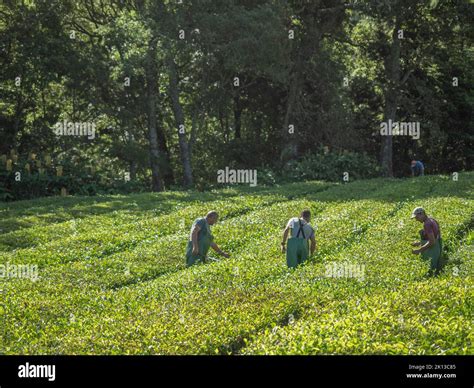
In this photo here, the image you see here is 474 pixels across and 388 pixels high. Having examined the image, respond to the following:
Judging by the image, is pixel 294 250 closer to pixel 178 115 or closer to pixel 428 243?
pixel 428 243

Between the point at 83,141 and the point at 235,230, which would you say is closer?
the point at 235,230

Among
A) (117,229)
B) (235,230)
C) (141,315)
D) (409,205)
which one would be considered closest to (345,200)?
(409,205)

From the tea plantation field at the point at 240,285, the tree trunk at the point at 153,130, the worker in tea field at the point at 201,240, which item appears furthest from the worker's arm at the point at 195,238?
the tree trunk at the point at 153,130

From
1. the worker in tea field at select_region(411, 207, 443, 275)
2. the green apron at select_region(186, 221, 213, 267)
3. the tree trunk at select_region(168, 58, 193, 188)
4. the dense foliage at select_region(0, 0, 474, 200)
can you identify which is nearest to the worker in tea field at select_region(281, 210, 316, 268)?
the green apron at select_region(186, 221, 213, 267)

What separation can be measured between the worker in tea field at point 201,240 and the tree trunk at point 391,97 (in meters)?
33.5

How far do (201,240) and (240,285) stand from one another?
4082mm

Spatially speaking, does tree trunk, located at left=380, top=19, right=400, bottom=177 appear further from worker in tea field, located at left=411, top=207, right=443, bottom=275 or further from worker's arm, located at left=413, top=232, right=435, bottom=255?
worker's arm, located at left=413, top=232, right=435, bottom=255

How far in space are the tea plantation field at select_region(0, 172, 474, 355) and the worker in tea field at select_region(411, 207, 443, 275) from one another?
0.40m

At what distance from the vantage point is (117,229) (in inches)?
1200

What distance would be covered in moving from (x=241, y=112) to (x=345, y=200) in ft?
87.4

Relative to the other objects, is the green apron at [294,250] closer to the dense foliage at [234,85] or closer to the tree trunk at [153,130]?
the dense foliage at [234,85]

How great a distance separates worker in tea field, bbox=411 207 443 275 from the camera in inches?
830
